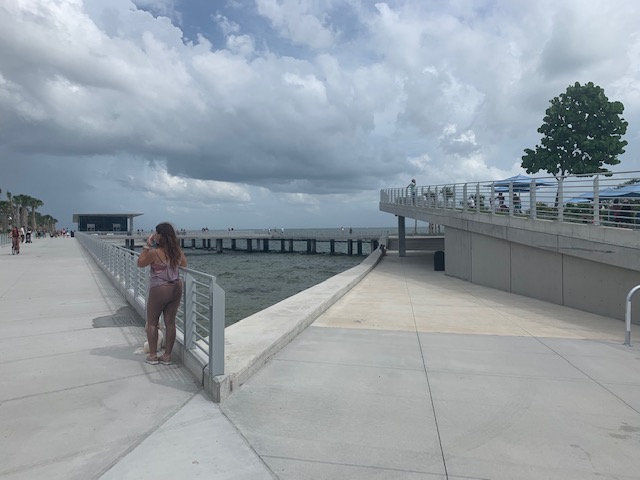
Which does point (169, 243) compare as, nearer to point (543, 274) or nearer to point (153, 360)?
point (153, 360)

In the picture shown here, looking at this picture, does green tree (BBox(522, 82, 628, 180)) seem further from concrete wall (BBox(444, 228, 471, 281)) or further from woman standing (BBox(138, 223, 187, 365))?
woman standing (BBox(138, 223, 187, 365))

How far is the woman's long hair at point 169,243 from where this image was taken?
17.2 feet

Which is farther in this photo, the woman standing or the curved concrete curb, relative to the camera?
the woman standing

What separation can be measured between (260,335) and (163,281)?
1713mm

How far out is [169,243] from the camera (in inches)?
208

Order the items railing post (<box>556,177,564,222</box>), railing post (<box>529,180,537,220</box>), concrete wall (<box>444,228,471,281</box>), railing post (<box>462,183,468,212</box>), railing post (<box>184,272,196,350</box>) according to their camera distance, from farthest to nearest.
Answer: railing post (<box>462,183,468,212</box>), concrete wall (<box>444,228,471,281</box>), railing post (<box>529,180,537,220</box>), railing post (<box>556,177,564,222</box>), railing post (<box>184,272,196,350</box>)

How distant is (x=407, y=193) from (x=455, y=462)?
25.6 metres

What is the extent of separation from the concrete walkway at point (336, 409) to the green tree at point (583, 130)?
704 inches

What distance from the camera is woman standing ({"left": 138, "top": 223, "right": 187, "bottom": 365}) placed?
5215mm

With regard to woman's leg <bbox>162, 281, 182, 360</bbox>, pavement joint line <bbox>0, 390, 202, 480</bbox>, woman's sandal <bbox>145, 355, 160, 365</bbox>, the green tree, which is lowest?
pavement joint line <bbox>0, 390, 202, 480</bbox>

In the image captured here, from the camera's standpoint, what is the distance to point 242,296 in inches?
812

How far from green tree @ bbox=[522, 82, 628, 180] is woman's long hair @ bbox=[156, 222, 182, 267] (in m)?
23.0

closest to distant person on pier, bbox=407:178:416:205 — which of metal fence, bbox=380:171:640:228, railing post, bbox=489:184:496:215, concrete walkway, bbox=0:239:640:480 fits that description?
A: metal fence, bbox=380:171:640:228

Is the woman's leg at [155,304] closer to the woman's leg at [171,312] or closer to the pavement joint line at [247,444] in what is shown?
the woman's leg at [171,312]
